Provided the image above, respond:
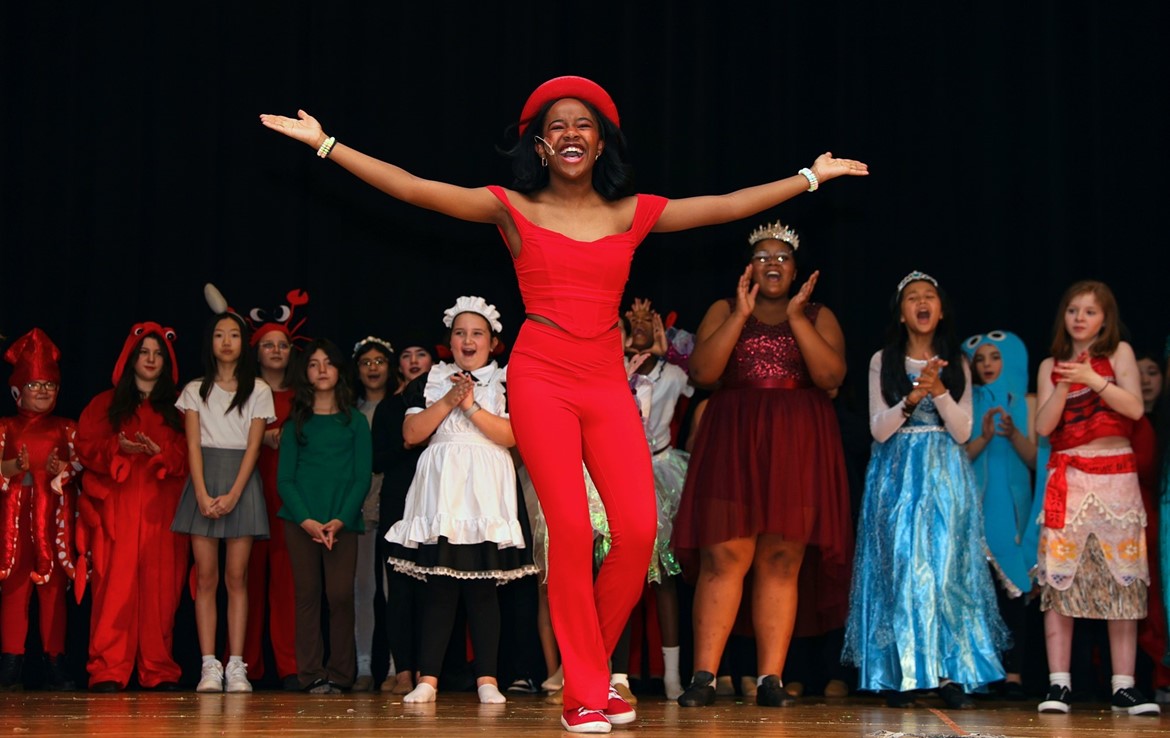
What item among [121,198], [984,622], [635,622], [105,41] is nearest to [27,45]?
[105,41]

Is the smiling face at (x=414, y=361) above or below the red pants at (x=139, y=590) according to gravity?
above

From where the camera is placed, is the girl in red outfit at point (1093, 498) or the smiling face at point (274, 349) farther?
the smiling face at point (274, 349)

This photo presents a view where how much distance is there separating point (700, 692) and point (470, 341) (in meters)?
1.43

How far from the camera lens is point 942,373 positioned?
4586mm

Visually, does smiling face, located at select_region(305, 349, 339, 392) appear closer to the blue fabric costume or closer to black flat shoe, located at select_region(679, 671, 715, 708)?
black flat shoe, located at select_region(679, 671, 715, 708)

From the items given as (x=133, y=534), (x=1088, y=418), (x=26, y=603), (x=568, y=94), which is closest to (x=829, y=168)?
(x=568, y=94)

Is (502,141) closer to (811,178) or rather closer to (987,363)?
(987,363)

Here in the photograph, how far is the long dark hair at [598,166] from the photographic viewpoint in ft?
11.5

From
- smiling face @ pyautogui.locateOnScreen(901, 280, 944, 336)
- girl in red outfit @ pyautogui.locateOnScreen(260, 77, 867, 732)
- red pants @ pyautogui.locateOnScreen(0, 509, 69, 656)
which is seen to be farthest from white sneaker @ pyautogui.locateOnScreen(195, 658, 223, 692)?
smiling face @ pyautogui.locateOnScreen(901, 280, 944, 336)

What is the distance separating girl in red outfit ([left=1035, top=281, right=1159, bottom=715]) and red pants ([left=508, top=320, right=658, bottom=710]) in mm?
1683

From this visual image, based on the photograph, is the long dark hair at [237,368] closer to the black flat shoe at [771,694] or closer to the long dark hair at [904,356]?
the black flat shoe at [771,694]

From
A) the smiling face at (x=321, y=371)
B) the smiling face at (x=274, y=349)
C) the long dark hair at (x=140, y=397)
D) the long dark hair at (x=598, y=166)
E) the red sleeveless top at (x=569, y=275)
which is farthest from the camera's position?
the smiling face at (x=274, y=349)

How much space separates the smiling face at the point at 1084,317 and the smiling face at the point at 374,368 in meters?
2.57

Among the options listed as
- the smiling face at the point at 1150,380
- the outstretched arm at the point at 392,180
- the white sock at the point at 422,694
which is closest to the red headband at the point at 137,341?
the white sock at the point at 422,694
